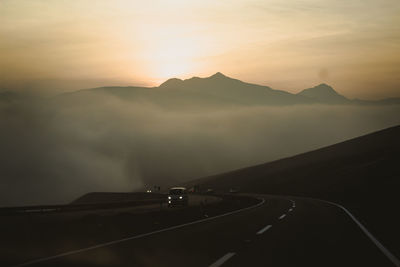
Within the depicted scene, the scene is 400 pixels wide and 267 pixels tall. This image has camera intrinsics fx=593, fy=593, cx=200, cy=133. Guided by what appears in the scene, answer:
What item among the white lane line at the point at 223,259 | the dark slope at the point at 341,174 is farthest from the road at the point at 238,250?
the dark slope at the point at 341,174

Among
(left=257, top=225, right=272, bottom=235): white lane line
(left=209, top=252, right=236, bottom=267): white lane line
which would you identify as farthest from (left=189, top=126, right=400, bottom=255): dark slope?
(left=209, top=252, right=236, bottom=267): white lane line

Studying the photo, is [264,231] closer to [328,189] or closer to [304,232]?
[304,232]

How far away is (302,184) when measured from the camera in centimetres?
13475

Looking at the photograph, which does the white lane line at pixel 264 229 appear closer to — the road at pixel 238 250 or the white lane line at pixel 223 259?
the road at pixel 238 250

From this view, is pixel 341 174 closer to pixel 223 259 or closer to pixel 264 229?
pixel 264 229

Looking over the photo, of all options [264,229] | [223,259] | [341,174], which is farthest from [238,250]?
[341,174]

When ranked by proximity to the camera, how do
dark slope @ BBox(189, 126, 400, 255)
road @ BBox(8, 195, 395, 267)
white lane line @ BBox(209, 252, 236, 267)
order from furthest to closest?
dark slope @ BBox(189, 126, 400, 255) → road @ BBox(8, 195, 395, 267) → white lane line @ BBox(209, 252, 236, 267)

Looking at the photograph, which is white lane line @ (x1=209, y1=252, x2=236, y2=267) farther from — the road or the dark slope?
the dark slope

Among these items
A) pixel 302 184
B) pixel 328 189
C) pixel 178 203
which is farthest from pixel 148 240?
pixel 302 184

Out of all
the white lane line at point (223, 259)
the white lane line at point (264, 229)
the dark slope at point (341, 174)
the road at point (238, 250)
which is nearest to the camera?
the white lane line at point (223, 259)

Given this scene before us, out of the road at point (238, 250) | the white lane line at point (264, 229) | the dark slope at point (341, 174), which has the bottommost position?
the dark slope at point (341, 174)

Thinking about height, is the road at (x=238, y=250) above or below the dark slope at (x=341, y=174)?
above

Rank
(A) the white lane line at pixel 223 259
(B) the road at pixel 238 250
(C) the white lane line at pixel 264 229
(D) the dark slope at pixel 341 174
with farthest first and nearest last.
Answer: (D) the dark slope at pixel 341 174 → (C) the white lane line at pixel 264 229 → (B) the road at pixel 238 250 → (A) the white lane line at pixel 223 259

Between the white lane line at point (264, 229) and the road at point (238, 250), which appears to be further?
the white lane line at point (264, 229)
